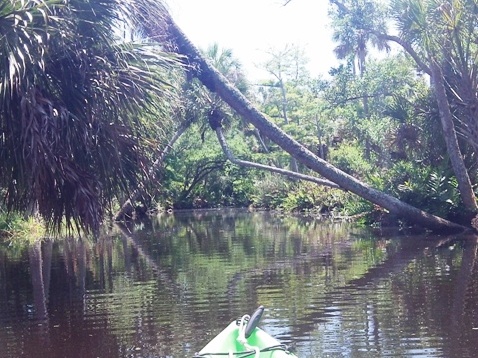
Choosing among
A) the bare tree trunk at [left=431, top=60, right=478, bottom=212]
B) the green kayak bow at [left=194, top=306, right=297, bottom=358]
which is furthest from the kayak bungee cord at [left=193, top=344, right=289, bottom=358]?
the bare tree trunk at [left=431, top=60, right=478, bottom=212]

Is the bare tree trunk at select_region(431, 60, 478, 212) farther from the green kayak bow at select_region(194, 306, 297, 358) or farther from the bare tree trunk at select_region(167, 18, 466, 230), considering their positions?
→ the green kayak bow at select_region(194, 306, 297, 358)

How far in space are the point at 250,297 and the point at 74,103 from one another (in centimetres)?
442

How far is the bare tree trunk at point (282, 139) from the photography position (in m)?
17.4

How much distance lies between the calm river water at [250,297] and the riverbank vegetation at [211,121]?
59.0 inches

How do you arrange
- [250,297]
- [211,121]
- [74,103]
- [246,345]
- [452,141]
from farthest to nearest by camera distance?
[211,121] → [452,141] → [250,297] → [74,103] → [246,345]

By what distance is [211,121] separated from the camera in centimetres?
2898

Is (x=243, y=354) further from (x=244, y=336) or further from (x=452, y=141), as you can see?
(x=452, y=141)

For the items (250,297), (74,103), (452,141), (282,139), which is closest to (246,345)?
Answer: (74,103)

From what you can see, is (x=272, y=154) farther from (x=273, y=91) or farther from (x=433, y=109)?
(x=433, y=109)

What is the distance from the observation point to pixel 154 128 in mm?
9617

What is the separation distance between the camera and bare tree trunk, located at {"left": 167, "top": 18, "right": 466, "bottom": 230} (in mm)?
17375

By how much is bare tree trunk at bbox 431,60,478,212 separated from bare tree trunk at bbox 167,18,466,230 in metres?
0.97

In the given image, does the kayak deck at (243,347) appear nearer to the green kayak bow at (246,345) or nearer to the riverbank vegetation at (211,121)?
the green kayak bow at (246,345)

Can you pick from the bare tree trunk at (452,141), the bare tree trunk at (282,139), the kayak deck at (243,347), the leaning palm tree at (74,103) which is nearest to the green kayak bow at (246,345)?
the kayak deck at (243,347)
